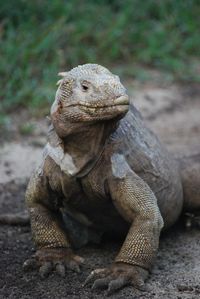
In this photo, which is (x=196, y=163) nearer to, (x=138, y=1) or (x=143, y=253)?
(x=143, y=253)

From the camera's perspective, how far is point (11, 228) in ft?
Result: 23.9

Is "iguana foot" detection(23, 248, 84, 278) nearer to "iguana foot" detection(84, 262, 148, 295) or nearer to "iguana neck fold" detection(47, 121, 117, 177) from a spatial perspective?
"iguana foot" detection(84, 262, 148, 295)

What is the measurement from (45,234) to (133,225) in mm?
687

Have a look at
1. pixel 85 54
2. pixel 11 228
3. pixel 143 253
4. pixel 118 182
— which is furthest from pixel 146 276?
pixel 85 54

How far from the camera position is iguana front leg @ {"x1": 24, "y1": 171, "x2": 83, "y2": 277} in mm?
6340

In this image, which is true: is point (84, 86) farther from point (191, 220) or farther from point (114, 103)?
point (191, 220)

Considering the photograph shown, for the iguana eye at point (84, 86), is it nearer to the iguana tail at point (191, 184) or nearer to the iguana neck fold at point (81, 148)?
the iguana neck fold at point (81, 148)

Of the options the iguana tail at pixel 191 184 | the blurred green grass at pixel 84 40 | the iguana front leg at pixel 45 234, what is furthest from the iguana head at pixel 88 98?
the blurred green grass at pixel 84 40

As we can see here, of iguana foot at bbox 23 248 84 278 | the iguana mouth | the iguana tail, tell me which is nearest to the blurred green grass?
the iguana tail

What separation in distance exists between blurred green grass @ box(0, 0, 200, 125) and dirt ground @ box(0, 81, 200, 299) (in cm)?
73

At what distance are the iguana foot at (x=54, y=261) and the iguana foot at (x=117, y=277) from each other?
286mm

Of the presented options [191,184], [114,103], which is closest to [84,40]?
[191,184]

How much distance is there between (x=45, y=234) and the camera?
6434 mm

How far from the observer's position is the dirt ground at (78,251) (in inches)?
234
